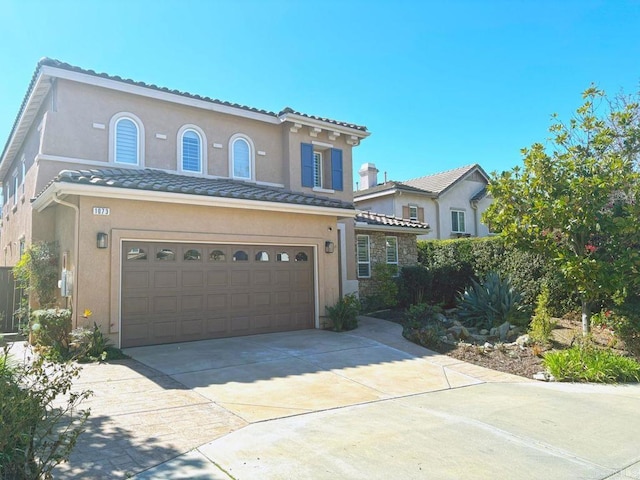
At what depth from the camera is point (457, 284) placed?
19141 millimetres

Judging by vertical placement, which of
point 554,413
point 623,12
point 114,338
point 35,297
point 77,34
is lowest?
point 554,413

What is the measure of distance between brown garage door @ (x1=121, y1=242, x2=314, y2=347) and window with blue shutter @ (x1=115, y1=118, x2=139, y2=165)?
3.38 meters

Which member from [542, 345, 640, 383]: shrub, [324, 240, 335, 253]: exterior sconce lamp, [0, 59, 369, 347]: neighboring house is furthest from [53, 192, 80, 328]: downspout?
[542, 345, 640, 383]: shrub

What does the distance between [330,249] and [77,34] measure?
322 inches

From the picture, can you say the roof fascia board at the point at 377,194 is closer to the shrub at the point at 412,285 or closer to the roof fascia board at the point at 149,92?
the shrub at the point at 412,285

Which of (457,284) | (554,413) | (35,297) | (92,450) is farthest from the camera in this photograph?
(457,284)

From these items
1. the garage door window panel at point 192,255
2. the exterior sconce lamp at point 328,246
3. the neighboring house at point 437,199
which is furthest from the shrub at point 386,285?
the neighboring house at point 437,199

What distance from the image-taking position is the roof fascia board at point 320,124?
15703 mm

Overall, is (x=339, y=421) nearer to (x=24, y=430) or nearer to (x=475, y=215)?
(x=24, y=430)

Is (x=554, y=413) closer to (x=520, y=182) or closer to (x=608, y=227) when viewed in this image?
(x=608, y=227)

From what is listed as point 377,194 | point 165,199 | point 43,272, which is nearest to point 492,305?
point 165,199

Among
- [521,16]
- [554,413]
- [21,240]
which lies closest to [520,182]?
[521,16]

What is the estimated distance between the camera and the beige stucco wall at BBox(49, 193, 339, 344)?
998 cm

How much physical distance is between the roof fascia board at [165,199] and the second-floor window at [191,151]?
311cm
